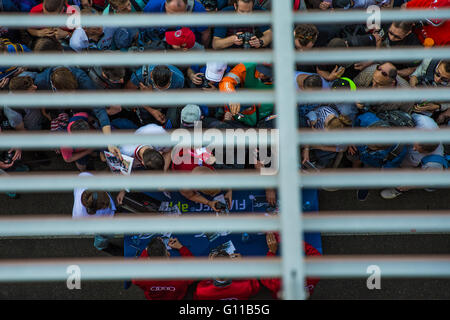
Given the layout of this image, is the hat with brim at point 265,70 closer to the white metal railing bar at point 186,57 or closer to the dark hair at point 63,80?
the dark hair at point 63,80

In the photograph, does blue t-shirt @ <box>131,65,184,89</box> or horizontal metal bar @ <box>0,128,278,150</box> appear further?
blue t-shirt @ <box>131,65,184,89</box>

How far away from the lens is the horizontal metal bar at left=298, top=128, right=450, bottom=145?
1.37m

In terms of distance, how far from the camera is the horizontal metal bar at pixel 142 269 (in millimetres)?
1280

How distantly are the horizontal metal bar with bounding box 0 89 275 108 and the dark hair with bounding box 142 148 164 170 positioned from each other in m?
1.95

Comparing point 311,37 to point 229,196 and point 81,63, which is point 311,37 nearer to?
point 229,196

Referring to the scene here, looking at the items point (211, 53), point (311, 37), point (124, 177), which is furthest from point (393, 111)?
point (124, 177)

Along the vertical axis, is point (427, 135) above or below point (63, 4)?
below

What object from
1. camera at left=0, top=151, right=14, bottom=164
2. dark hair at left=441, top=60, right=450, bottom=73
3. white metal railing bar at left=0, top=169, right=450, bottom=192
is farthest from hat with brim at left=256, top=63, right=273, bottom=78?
camera at left=0, top=151, right=14, bottom=164

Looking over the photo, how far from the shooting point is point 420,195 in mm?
4402

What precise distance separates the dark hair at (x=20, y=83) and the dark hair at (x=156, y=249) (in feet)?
6.51

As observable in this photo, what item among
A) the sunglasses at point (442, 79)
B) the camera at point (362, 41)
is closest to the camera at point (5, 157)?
the camera at point (362, 41)

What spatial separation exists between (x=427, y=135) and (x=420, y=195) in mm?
3447

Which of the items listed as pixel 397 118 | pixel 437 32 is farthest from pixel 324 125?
pixel 437 32

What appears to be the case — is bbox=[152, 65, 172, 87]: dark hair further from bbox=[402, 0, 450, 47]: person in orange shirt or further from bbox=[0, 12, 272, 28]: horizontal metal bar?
bbox=[402, 0, 450, 47]: person in orange shirt
